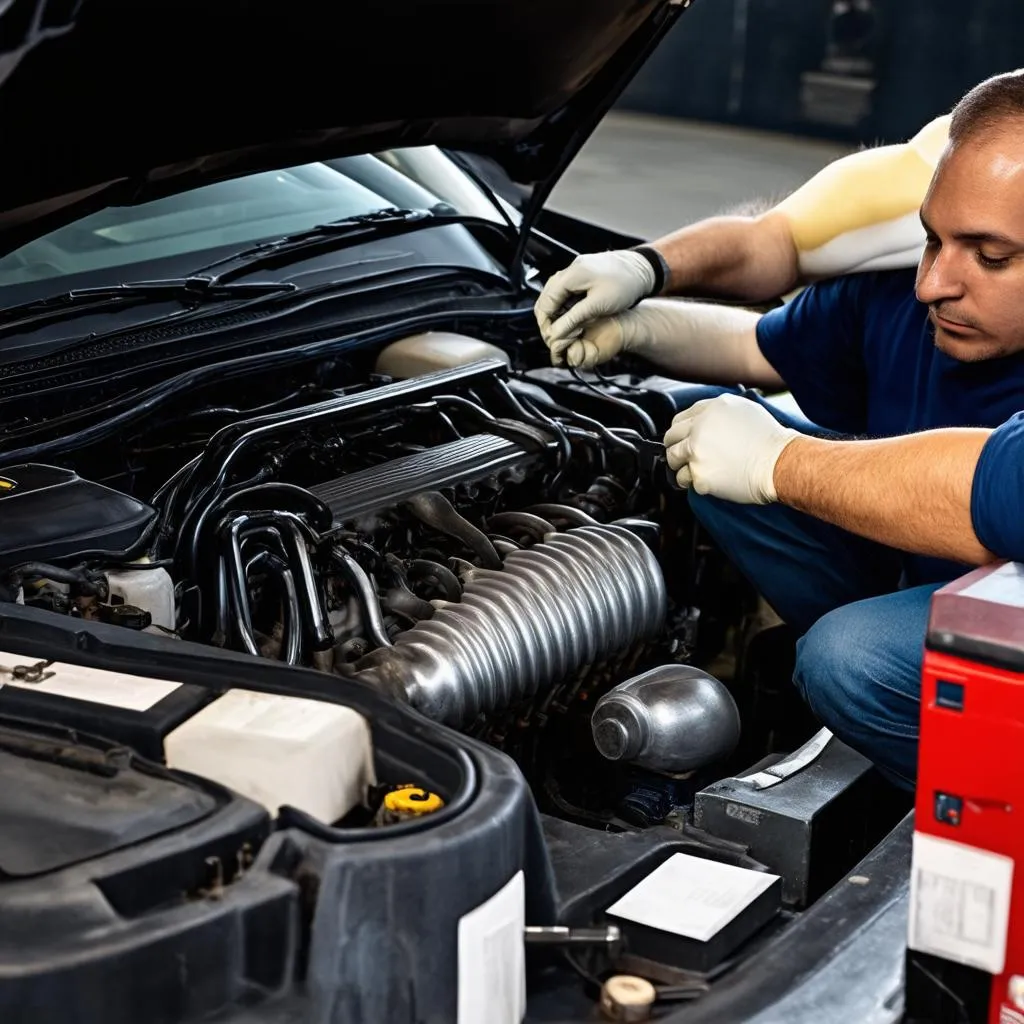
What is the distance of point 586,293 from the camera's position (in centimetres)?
247

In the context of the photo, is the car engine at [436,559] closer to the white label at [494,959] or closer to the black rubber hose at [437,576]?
the black rubber hose at [437,576]

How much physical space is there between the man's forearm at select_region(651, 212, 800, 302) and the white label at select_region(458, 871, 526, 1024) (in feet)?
5.01

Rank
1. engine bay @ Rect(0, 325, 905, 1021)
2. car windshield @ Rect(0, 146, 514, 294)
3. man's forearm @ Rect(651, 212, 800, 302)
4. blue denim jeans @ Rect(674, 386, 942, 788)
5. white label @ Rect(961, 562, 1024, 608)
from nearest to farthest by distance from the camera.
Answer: engine bay @ Rect(0, 325, 905, 1021) < white label @ Rect(961, 562, 1024, 608) < blue denim jeans @ Rect(674, 386, 942, 788) < car windshield @ Rect(0, 146, 514, 294) < man's forearm @ Rect(651, 212, 800, 302)

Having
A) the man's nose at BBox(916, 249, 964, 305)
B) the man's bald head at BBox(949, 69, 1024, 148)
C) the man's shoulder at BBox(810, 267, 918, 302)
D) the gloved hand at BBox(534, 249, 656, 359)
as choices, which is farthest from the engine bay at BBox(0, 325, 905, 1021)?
the man's bald head at BBox(949, 69, 1024, 148)

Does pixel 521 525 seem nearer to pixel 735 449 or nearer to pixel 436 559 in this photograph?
pixel 436 559

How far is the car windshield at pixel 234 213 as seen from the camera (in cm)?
227

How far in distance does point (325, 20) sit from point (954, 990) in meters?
1.31

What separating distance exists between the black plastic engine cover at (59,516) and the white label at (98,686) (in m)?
0.20

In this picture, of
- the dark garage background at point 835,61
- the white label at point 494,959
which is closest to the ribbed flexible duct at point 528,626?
the white label at point 494,959

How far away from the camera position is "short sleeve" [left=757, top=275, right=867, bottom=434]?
2.44 m

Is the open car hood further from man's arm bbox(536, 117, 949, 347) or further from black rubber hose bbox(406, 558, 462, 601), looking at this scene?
black rubber hose bbox(406, 558, 462, 601)

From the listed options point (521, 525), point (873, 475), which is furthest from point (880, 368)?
point (521, 525)

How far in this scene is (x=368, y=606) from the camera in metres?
1.82

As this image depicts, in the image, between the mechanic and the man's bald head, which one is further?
the man's bald head
